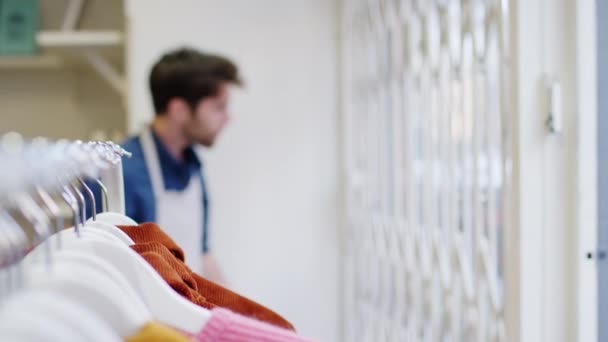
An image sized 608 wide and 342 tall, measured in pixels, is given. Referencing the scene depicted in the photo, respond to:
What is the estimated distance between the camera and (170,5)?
1768mm

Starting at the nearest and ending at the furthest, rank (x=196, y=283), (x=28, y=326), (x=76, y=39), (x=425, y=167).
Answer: (x=28, y=326), (x=196, y=283), (x=425, y=167), (x=76, y=39)

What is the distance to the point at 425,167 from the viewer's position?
125 centimetres

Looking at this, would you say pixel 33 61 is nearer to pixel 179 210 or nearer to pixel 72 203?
pixel 179 210

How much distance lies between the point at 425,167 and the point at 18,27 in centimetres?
146

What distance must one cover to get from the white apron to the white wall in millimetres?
254

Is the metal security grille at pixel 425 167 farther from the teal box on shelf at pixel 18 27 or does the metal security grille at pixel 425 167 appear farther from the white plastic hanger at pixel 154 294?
the teal box on shelf at pixel 18 27

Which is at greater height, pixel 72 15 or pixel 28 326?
pixel 72 15

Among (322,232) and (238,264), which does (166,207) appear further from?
(322,232)

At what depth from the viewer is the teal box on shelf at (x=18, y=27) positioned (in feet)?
6.33

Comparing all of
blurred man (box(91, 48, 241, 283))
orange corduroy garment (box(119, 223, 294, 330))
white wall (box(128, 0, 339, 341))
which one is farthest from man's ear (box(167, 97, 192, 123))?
orange corduroy garment (box(119, 223, 294, 330))

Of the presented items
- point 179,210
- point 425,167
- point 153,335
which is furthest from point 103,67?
point 153,335

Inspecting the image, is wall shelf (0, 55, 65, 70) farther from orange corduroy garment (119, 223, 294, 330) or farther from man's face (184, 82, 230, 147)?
orange corduroy garment (119, 223, 294, 330)

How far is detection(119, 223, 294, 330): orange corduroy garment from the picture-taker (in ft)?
1.98

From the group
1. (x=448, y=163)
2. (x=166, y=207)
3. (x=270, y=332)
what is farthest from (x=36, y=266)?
(x=166, y=207)
